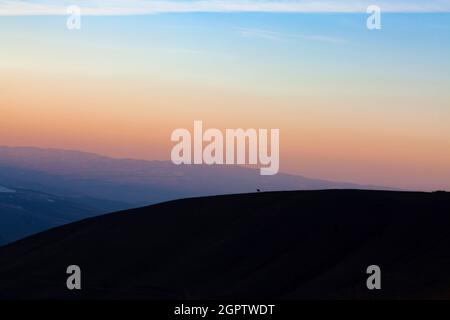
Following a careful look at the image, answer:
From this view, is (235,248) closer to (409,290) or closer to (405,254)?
(405,254)

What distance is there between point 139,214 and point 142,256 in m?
17.0

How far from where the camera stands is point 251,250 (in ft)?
287

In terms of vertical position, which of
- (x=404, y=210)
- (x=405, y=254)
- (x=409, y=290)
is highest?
(x=404, y=210)

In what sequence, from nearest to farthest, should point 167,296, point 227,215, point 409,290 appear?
point 409,290 → point 167,296 → point 227,215

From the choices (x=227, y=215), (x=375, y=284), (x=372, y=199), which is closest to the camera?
(x=375, y=284)

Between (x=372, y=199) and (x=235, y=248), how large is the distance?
14.6 m

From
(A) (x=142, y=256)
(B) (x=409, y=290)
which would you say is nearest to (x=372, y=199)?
(A) (x=142, y=256)

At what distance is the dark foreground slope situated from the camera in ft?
237

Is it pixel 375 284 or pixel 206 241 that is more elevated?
pixel 206 241

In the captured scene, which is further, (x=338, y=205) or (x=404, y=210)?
(x=338, y=205)

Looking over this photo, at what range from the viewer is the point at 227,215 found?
331 ft

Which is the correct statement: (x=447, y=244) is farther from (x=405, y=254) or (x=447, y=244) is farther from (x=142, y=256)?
(x=142, y=256)

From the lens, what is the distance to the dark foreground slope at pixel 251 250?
72375mm

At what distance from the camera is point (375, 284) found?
64750 millimetres
